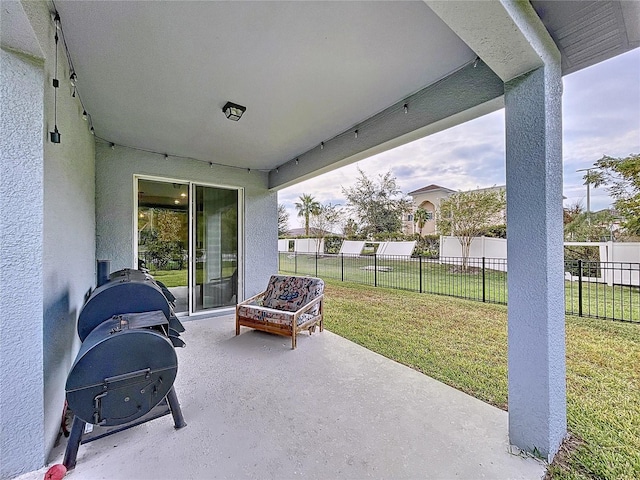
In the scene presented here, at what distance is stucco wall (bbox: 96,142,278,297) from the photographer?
4.11 meters

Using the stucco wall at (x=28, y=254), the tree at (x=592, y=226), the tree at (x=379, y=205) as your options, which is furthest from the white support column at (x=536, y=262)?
the tree at (x=379, y=205)

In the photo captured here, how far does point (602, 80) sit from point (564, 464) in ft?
15.5

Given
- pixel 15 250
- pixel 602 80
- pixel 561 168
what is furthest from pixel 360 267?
pixel 15 250

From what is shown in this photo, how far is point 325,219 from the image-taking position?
652 inches

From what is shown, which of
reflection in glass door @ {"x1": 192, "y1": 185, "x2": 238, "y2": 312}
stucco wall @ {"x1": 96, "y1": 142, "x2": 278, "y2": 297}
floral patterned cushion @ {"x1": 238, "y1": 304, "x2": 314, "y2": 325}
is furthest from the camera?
reflection in glass door @ {"x1": 192, "y1": 185, "x2": 238, "y2": 312}

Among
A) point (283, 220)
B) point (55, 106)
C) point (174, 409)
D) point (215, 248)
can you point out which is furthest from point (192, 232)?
point (283, 220)

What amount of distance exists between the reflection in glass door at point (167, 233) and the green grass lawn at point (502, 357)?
9.33 ft

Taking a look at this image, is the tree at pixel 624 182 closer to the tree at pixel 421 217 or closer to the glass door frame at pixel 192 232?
the glass door frame at pixel 192 232

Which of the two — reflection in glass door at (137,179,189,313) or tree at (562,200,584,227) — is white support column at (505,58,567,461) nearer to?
reflection in glass door at (137,179,189,313)

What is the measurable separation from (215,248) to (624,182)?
8538 millimetres

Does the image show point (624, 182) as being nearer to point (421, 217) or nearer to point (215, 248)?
point (215, 248)

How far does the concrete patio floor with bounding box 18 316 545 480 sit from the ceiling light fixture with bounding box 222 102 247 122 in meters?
2.84

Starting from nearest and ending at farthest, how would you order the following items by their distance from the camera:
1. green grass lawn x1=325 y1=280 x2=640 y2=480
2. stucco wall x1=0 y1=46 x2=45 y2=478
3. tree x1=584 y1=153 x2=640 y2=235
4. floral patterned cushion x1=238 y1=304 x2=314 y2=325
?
stucco wall x1=0 y1=46 x2=45 y2=478, green grass lawn x1=325 y1=280 x2=640 y2=480, floral patterned cushion x1=238 y1=304 x2=314 y2=325, tree x1=584 y1=153 x2=640 y2=235

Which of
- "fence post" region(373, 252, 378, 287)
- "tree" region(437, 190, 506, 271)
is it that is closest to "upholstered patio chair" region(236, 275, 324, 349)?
"fence post" region(373, 252, 378, 287)
